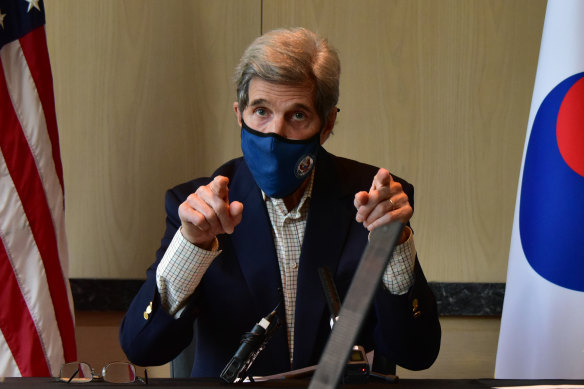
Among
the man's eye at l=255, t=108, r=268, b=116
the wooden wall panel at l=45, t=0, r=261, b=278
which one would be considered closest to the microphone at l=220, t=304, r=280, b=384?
the man's eye at l=255, t=108, r=268, b=116

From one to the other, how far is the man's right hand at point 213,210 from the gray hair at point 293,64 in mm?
400

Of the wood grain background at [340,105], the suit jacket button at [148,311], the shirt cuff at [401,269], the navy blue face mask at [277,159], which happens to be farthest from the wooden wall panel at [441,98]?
the suit jacket button at [148,311]

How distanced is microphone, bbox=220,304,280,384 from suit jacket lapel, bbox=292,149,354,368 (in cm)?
45

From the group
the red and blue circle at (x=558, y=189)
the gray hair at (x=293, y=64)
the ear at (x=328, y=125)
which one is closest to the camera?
the gray hair at (x=293, y=64)

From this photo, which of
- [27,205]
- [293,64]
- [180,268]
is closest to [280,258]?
[180,268]

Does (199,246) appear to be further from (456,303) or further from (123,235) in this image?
(456,303)

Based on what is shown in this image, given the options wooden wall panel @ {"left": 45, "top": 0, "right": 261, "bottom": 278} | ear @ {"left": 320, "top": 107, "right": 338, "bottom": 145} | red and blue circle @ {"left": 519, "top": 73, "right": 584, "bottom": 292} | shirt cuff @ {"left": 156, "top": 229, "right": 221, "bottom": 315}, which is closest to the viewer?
shirt cuff @ {"left": 156, "top": 229, "right": 221, "bottom": 315}

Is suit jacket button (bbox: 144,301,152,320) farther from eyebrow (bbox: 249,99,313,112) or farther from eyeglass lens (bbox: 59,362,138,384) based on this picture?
eyebrow (bbox: 249,99,313,112)

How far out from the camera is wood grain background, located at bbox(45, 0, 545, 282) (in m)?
2.64

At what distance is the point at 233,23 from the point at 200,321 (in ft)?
4.56

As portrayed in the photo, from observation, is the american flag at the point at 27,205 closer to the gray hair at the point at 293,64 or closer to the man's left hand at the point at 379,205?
the gray hair at the point at 293,64

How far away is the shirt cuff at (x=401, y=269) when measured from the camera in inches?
56.5

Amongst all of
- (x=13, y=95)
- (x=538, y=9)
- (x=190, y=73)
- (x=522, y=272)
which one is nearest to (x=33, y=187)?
(x=13, y=95)

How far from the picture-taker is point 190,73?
2676 millimetres
